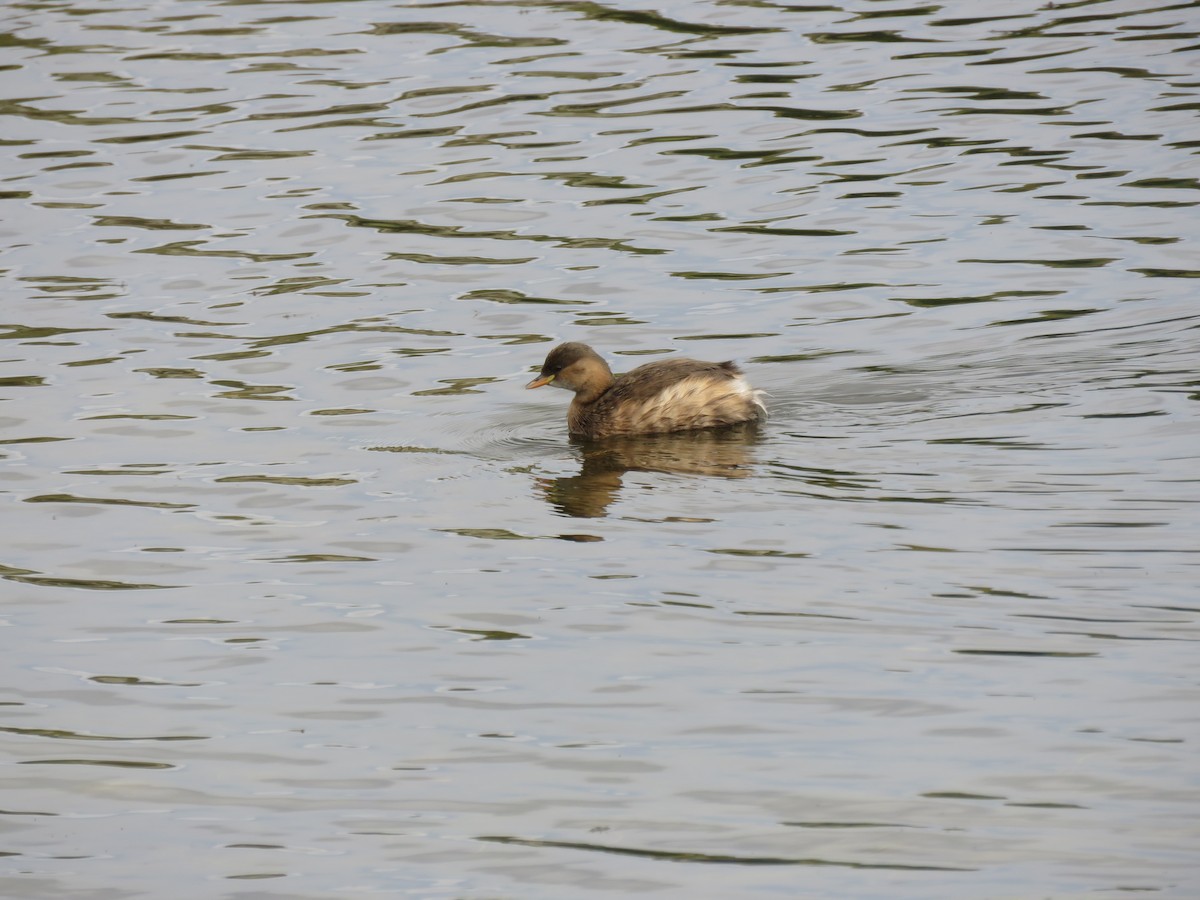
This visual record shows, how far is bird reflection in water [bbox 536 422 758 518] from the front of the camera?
31.4 ft

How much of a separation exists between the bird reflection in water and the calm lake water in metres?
0.05

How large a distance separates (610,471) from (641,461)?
0.93 ft

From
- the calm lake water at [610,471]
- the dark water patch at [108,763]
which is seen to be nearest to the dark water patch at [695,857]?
the calm lake water at [610,471]

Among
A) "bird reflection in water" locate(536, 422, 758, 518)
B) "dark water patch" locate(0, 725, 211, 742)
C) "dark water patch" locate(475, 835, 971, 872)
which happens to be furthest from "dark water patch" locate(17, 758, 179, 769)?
"bird reflection in water" locate(536, 422, 758, 518)

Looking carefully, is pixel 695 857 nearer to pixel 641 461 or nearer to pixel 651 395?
pixel 641 461

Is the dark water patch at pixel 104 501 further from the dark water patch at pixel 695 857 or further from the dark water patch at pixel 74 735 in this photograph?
the dark water patch at pixel 695 857

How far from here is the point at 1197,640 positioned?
693cm

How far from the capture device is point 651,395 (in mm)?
10695

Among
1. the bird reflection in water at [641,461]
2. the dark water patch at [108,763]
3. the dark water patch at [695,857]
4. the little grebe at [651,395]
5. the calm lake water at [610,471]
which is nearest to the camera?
the dark water patch at [695,857]

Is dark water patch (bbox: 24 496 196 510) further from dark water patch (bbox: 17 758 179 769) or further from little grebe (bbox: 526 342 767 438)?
dark water patch (bbox: 17 758 179 769)

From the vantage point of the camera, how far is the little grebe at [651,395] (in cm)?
1055

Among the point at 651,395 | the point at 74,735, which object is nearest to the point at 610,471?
the point at 651,395

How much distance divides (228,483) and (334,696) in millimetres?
2964

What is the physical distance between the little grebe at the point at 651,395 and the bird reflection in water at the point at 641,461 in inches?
2.7
